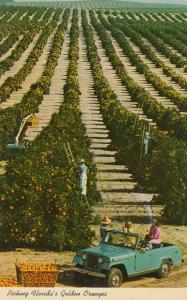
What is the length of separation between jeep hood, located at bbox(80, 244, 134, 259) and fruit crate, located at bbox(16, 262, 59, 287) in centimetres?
167

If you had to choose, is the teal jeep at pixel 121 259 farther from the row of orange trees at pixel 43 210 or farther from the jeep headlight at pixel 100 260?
the row of orange trees at pixel 43 210

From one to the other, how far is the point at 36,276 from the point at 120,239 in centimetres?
322

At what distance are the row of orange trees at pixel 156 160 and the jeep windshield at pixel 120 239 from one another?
9348 millimetres

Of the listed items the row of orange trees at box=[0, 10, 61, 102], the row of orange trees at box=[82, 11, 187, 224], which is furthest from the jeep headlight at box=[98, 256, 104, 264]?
the row of orange trees at box=[0, 10, 61, 102]

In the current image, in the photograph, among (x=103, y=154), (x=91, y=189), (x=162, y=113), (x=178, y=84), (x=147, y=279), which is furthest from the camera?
(x=178, y=84)

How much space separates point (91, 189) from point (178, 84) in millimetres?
62678

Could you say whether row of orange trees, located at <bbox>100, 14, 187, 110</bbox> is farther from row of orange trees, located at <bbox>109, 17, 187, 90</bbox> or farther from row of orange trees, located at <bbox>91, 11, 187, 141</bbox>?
row of orange trees, located at <bbox>91, 11, 187, 141</bbox>

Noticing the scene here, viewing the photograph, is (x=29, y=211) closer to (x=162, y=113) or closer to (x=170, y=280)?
(x=170, y=280)

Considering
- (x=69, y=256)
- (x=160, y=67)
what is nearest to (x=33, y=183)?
(x=69, y=256)

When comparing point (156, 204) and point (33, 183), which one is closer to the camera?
point (33, 183)

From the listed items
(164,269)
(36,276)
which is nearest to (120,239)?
(164,269)

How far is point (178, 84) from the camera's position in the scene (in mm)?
95938

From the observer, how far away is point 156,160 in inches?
1428
